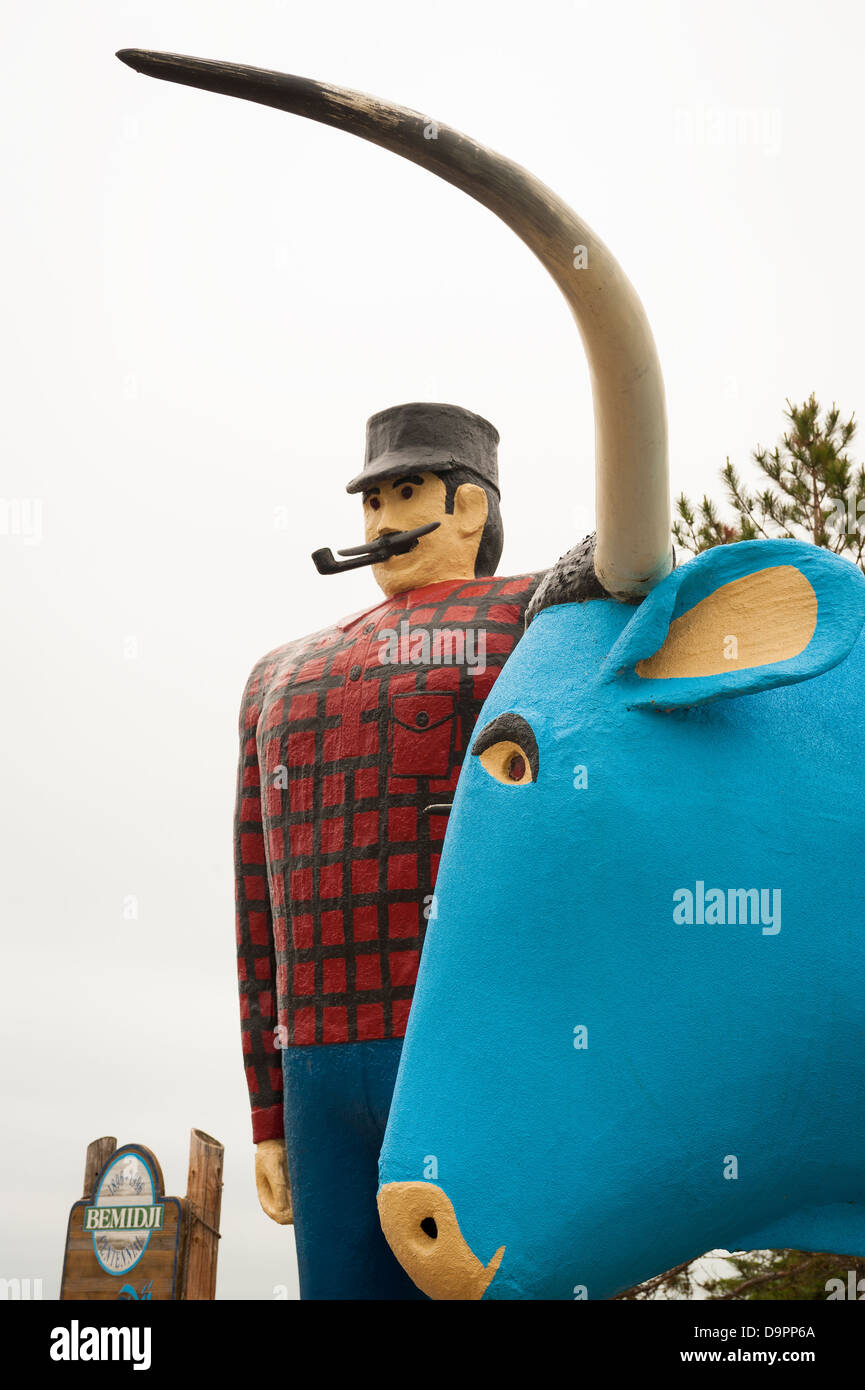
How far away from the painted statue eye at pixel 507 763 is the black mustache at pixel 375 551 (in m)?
1.09

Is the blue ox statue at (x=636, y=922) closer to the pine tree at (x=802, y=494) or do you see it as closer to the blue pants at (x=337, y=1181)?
the blue pants at (x=337, y=1181)

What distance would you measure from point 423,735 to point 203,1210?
8.21 ft

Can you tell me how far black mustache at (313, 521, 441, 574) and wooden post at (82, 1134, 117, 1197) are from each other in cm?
259

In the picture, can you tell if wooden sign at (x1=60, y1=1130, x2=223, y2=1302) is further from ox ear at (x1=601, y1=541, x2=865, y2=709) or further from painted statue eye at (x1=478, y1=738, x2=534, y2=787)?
ox ear at (x1=601, y1=541, x2=865, y2=709)

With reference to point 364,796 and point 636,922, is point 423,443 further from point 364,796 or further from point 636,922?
point 636,922

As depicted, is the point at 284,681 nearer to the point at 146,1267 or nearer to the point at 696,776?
the point at 696,776

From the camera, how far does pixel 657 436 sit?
2.18 m

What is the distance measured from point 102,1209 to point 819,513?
166 inches

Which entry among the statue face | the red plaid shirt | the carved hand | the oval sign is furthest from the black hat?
the oval sign

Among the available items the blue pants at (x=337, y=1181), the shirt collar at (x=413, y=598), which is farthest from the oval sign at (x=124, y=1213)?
the shirt collar at (x=413, y=598)

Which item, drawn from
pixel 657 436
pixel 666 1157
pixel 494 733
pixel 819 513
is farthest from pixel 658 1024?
Answer: pixel 819 513

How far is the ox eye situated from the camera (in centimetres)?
230

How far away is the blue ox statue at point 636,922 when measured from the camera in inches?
81.1

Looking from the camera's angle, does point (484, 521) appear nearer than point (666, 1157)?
No
